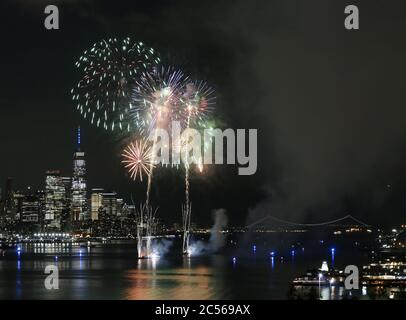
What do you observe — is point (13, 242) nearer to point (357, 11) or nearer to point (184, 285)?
point (184, 285)
